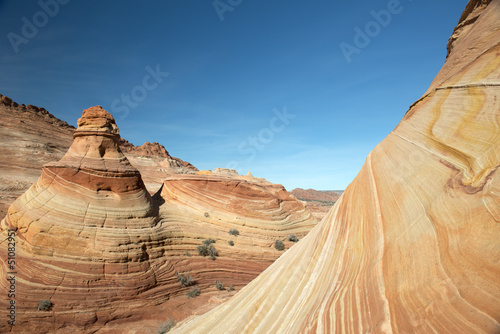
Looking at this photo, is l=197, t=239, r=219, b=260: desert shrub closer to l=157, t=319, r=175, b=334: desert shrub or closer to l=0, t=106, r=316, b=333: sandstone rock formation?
l=0, t=106, r=316, b=333: sandstone rock formation

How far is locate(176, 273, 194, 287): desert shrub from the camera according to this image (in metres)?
11.7

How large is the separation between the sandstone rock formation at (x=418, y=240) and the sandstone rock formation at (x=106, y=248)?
24.7 ft

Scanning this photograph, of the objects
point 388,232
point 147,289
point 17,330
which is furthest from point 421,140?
point 17,330

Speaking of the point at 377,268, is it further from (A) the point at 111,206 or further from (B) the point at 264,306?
(A) the point at 111,206

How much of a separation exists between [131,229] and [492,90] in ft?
40.4

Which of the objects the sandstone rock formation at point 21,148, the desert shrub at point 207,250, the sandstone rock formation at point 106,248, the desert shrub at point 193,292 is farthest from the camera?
the sandstone rock formation at point 21,148

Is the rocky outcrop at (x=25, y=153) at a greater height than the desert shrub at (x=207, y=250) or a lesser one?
greater

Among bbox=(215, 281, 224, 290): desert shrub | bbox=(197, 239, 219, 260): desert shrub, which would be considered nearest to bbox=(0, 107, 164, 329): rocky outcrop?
bbox=(197, 239, 219, 260): desert shrub

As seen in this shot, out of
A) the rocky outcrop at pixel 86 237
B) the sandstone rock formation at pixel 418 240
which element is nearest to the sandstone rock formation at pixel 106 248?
the rocky outcrop at pixel 86 237

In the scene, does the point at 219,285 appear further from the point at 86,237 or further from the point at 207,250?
the point at 86,237

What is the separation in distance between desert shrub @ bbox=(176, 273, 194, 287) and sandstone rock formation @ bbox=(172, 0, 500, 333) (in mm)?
8348

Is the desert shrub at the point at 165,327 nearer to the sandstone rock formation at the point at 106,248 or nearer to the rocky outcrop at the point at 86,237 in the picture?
the sandstone rock formation at the point at 106,248

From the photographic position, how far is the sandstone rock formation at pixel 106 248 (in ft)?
30.0

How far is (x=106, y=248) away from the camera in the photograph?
408 inches
